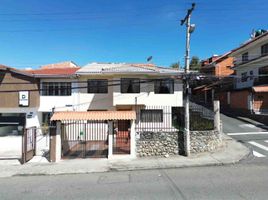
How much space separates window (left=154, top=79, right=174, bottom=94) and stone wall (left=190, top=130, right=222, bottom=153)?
880 cm

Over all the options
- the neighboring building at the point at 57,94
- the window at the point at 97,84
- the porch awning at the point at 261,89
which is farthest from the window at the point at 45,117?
the porch awning at the point at 261,89

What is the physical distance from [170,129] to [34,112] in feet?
47.5

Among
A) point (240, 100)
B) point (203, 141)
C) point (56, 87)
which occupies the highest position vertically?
point (56, 87)

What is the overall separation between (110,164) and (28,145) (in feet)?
18.0

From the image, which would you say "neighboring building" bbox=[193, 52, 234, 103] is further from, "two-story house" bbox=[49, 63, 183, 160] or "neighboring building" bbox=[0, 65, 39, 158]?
"neighboring building" bbox=[0, 65, 39, 158]

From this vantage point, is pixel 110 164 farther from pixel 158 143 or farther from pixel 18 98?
pixel 18 98

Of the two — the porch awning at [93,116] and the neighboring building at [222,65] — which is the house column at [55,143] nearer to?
the porch awning at [93,116]

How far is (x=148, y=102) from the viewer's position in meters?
26.4

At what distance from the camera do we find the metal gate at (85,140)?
18055 millimetres

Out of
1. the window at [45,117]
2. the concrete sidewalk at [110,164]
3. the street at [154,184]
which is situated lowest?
the concrete sidewalk at [110,164]

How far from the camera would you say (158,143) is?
1802cm

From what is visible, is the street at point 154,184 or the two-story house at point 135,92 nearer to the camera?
the street at point 154,184

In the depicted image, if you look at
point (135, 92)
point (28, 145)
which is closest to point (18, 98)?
point (28, 145)

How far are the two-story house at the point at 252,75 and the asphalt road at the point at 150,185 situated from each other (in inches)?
744
